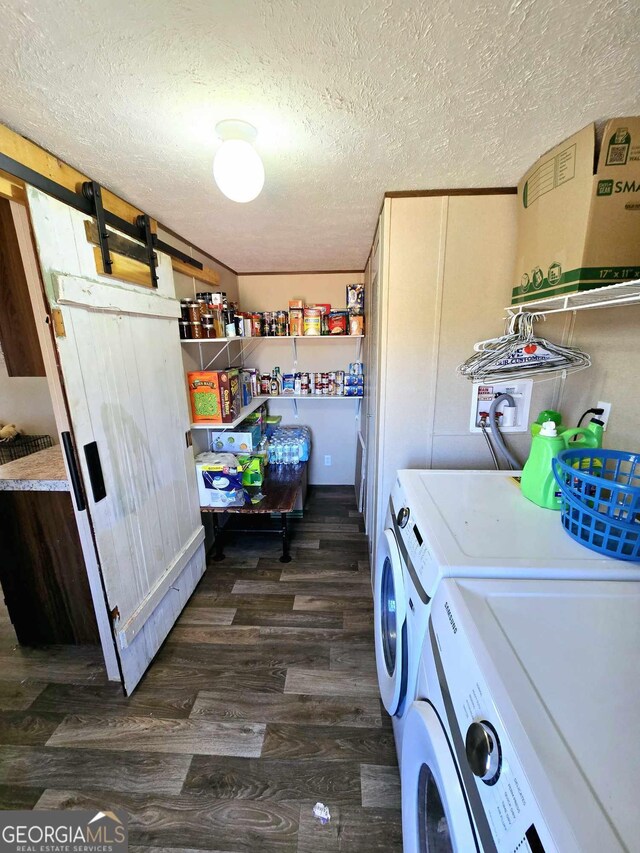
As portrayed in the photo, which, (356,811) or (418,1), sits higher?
(418,1)

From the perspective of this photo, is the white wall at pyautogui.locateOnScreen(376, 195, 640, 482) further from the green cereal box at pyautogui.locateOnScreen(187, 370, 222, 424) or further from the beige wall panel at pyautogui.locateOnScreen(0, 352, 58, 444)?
the beige wall panel at pyautogui.locateOnScreen(0, 352, 58, 444)

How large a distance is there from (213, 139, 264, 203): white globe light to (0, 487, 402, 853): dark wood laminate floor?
1.96 meters

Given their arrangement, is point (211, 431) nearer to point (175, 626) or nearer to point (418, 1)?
point (175, 626)

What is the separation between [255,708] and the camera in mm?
1411

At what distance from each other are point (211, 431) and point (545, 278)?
2.16 metres

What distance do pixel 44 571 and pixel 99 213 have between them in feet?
5.35

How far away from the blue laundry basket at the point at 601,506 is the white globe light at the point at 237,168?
121 cm

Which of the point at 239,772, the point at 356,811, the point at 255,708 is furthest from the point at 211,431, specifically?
the point at 356,811

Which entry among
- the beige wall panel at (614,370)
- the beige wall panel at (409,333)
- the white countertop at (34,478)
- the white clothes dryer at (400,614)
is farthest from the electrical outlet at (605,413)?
the white countertop at (34,478)

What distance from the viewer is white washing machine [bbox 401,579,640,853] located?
1.33 ft

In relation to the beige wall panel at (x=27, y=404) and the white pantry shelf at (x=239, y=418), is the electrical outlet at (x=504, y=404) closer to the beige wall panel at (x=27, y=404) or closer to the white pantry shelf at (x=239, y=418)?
the white pantry shelf at (x=239, y=418)

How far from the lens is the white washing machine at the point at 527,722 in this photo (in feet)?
1.33

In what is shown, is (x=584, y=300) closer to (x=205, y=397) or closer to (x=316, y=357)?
(x=205, y=397)

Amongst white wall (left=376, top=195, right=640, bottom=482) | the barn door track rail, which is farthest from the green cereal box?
white wall (left=376, top=195, right=640, bottom=482)
